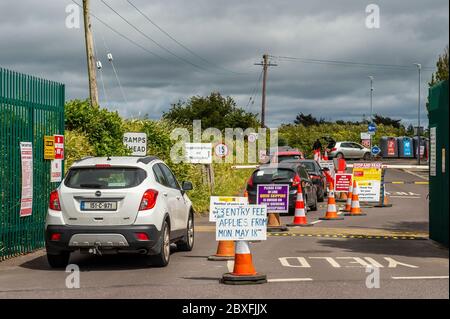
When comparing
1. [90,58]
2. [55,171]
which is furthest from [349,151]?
[55,171]

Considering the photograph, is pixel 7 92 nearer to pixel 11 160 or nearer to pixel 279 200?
pixel 11 160

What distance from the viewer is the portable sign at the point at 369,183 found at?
2961cm

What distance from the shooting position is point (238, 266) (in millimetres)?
11508

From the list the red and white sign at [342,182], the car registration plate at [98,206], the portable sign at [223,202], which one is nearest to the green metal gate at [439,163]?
the portable sign at [223,202]

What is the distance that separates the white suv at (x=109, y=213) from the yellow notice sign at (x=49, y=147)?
342 cm

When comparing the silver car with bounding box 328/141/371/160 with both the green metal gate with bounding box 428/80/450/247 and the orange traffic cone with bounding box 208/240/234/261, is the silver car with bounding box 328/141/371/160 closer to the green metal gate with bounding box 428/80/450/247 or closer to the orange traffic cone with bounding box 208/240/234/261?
the green metal gate with bounding box 428/80/450/247

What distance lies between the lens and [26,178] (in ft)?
52.0

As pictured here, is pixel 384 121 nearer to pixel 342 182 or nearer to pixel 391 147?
pixel 391 147

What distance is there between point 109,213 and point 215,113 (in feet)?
217

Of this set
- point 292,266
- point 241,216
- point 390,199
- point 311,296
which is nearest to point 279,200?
point 292,266

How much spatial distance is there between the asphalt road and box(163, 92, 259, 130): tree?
57571mm

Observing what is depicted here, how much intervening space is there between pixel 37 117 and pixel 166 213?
14.1 feet

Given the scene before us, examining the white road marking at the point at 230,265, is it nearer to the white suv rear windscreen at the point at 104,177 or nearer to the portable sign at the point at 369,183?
the white suv rear windscreen at the point at 104,177

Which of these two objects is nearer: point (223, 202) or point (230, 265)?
point (223, 202)
